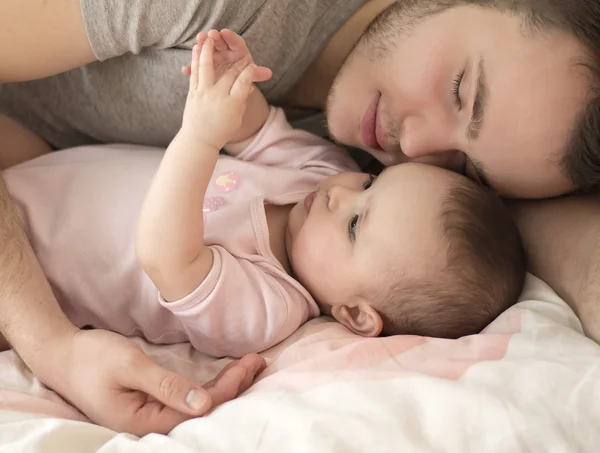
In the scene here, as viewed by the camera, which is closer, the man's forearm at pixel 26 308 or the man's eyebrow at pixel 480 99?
the man's forearm at pixel 26 308

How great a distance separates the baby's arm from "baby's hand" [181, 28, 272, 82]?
0.07 ft

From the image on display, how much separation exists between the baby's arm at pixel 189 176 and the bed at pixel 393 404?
25 centimetres

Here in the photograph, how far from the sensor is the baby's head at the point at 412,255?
1.01 metres

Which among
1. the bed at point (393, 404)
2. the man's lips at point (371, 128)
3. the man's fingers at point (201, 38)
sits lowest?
the bed at point (393, 404)

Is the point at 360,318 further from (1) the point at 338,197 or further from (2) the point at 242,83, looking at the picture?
(2) the point at 242,83

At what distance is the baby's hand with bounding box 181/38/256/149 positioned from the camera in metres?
0.95

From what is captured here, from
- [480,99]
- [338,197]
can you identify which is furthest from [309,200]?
[480,99]

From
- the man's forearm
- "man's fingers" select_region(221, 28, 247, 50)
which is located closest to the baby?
"man's fingers" select_region(221, 28, 247, 50)

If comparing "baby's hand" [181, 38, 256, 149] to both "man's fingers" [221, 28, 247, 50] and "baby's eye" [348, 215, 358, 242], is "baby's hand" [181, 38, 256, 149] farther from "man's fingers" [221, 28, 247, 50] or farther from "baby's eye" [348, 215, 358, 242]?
"baby's eye" [348, 215, 358, 242]

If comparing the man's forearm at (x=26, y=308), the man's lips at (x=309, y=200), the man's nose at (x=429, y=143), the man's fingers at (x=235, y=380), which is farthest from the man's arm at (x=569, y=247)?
the man's forearm at (x=26, y=308)

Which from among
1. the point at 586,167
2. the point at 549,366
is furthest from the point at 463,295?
the point at 586,167

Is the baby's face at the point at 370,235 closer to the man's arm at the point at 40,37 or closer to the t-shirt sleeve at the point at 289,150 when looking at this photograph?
the t-shirt sleeve at the point at 289,150

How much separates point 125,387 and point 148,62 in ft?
2.22

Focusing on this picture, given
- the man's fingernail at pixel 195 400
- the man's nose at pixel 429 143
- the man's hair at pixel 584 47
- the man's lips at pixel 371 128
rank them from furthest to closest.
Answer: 1. the man's lips at pixel 371 128
2. the man's nose at pixel 429 143
3. the man's hair at pixel 584 47
4. the man's fingernail at pixel 195 400
